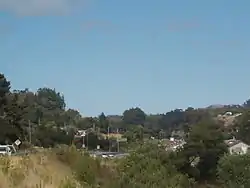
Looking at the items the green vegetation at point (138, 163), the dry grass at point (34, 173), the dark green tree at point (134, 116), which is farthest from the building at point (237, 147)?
the dark green tree at point (134, 116)

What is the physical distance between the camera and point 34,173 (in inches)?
860

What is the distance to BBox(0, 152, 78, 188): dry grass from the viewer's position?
1992 centimetres

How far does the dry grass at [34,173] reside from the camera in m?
19.9

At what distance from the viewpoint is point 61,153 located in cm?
2744

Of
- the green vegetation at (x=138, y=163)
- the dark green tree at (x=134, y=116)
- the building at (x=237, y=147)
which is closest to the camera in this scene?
the green vegetation at (x=138, y=163)

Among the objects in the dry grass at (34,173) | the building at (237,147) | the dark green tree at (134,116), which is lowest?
the dry grass at (34,173)

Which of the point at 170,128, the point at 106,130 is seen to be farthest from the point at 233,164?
the point at 170,128

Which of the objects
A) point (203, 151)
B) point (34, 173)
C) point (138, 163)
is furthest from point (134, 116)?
point (34, 173)

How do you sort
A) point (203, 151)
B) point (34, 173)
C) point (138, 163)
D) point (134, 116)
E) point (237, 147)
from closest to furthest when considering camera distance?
point (34, 173) < point (138, 163) < point (203, 151) < point (237, 147) < point (134, 116)

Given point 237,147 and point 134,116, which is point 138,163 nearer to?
point 237,147

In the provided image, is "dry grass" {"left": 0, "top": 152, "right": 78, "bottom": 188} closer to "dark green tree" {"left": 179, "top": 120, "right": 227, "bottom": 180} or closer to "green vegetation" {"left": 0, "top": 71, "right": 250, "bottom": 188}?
"green vegetation" {"left": 0, "top": 71, "right": 250, "bottom": 188}

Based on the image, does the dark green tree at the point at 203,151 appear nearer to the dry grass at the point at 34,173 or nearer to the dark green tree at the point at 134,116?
the dry grass at the point at 34,173

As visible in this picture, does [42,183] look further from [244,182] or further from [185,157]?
[185,157]

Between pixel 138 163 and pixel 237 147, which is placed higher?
pixel 237 147
